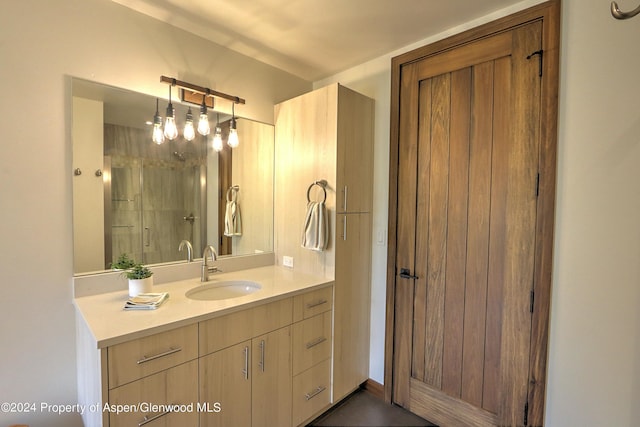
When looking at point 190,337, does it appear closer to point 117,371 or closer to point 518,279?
point 117,371

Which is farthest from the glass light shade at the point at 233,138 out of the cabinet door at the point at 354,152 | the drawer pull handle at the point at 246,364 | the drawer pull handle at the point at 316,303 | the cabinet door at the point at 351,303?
the drawer pull handle at the point at 246,364

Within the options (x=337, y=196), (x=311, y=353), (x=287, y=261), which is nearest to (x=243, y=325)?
(x=311, y=353)

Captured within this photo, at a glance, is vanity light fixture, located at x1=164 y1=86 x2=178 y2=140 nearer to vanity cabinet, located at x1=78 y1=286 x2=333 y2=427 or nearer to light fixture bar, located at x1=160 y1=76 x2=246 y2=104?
light fixture bar, located at x1=160 y1=76 x2=246 y2=104

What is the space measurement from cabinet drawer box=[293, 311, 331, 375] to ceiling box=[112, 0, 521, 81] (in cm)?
183

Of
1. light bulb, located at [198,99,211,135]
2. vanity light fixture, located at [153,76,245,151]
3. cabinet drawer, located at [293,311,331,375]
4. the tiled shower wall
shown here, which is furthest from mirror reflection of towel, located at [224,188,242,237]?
cabinet drawer, located at [293,311,331,375]

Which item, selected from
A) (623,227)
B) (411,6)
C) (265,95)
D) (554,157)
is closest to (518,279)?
(623,227)

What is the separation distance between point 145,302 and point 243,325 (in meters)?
0.48

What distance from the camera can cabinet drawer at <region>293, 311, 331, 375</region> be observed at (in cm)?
185

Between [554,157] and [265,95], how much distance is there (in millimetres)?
1935

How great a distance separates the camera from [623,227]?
1.35 meters

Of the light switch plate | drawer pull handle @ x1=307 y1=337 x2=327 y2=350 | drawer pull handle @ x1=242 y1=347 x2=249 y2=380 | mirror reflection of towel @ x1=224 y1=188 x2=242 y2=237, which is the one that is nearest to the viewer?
drawer pull handle @ x1=242 y1=347 x2=249 y2=380

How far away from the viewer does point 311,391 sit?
1.95m

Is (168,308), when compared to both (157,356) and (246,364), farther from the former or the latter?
(246,364)

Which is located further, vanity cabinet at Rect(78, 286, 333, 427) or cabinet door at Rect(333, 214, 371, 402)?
cabinet door at Rect(333, 214, 371, 402)
